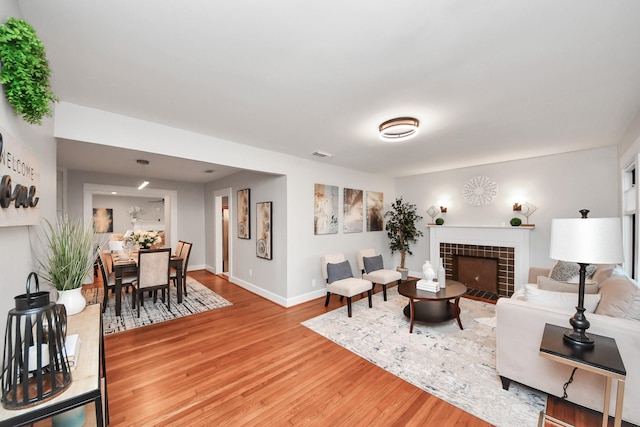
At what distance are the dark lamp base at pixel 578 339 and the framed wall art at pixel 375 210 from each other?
13.4ft

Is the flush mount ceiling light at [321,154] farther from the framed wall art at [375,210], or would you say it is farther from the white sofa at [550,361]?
the white sofa at [550,361]

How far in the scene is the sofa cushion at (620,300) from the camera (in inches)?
68.8

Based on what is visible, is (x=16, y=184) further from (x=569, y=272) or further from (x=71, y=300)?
(x=569, y=272)

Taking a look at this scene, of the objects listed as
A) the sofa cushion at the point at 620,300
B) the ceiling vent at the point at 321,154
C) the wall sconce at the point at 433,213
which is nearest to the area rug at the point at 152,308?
the ceiling vent at the point at 321,154

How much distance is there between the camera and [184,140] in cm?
302

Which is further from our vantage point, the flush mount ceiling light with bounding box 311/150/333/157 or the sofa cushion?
the flush mount ceiling light with bounding box 311/150/333/157

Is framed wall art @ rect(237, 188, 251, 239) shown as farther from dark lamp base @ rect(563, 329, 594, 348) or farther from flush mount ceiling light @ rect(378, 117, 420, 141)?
dark lamp base @ rect(563, 329, 594, 348)

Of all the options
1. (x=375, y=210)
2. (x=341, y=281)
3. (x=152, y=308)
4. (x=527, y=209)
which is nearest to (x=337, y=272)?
(x=341, y=281)

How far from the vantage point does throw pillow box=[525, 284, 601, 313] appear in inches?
79.0

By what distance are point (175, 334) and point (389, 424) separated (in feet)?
A: 8.65

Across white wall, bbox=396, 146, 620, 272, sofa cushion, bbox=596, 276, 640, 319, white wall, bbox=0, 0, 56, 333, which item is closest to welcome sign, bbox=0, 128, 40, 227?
white wall, bbox=0, 0, 56, 333

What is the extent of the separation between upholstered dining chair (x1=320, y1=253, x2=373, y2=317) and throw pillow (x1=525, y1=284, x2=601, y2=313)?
2008 mm

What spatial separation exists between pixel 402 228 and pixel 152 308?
5.00 m

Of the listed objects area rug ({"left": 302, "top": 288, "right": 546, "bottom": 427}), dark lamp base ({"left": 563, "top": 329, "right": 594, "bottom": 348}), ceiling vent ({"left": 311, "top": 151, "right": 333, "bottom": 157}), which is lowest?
area rug ({"left": 302, "top": 288, "right": 546, "bottom": 427})
